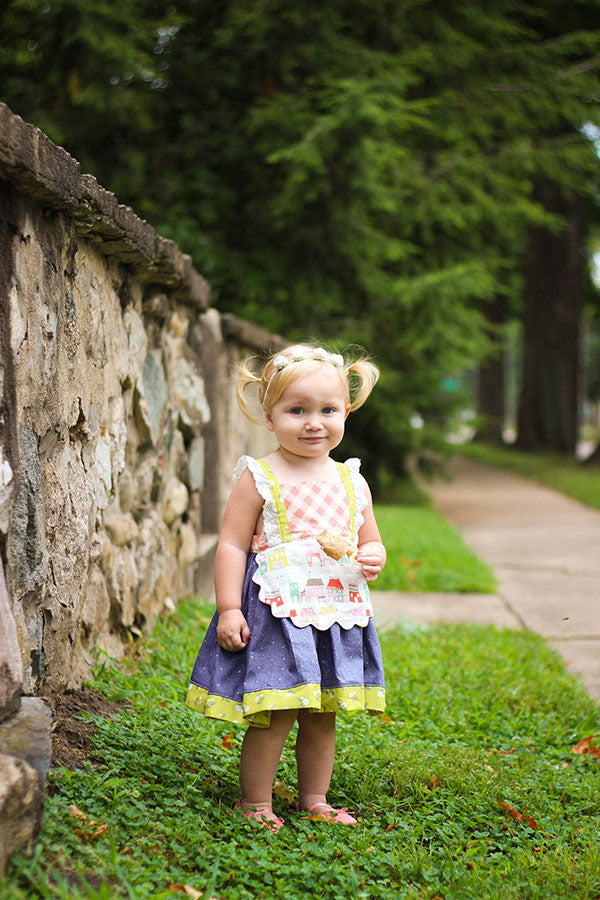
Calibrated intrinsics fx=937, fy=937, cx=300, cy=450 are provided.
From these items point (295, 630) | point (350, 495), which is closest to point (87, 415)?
point (350, 495)

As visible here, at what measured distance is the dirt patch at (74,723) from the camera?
238 centimetres

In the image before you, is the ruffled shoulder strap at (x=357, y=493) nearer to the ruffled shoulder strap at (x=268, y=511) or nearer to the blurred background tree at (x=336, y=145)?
the ruffled shoulder strap at (x=268, y=511)

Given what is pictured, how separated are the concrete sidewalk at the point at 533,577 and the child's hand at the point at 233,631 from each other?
6.41 ft

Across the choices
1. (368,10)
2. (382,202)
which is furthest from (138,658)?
(368,10)

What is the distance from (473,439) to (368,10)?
1479 cm

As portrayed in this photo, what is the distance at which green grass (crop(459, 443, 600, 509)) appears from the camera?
38.7ft

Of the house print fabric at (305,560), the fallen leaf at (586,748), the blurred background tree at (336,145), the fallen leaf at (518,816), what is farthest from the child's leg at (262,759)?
the blurred background tree at (336,145)

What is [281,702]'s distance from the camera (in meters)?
2.32

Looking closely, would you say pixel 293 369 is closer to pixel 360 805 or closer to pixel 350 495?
pixel 350 495

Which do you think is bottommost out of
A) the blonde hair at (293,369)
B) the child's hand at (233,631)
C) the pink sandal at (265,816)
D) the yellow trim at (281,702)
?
the pink sandal at (265,816)

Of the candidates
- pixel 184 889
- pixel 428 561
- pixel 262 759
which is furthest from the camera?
pixel 428 561

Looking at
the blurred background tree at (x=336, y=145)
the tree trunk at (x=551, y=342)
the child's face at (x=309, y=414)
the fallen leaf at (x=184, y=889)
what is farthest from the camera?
the tree trunk at (x=551, y=342)

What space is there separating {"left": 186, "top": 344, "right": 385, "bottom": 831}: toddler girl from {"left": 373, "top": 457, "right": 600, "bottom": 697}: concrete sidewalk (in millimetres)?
1705

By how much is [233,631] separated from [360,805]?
65 cm
